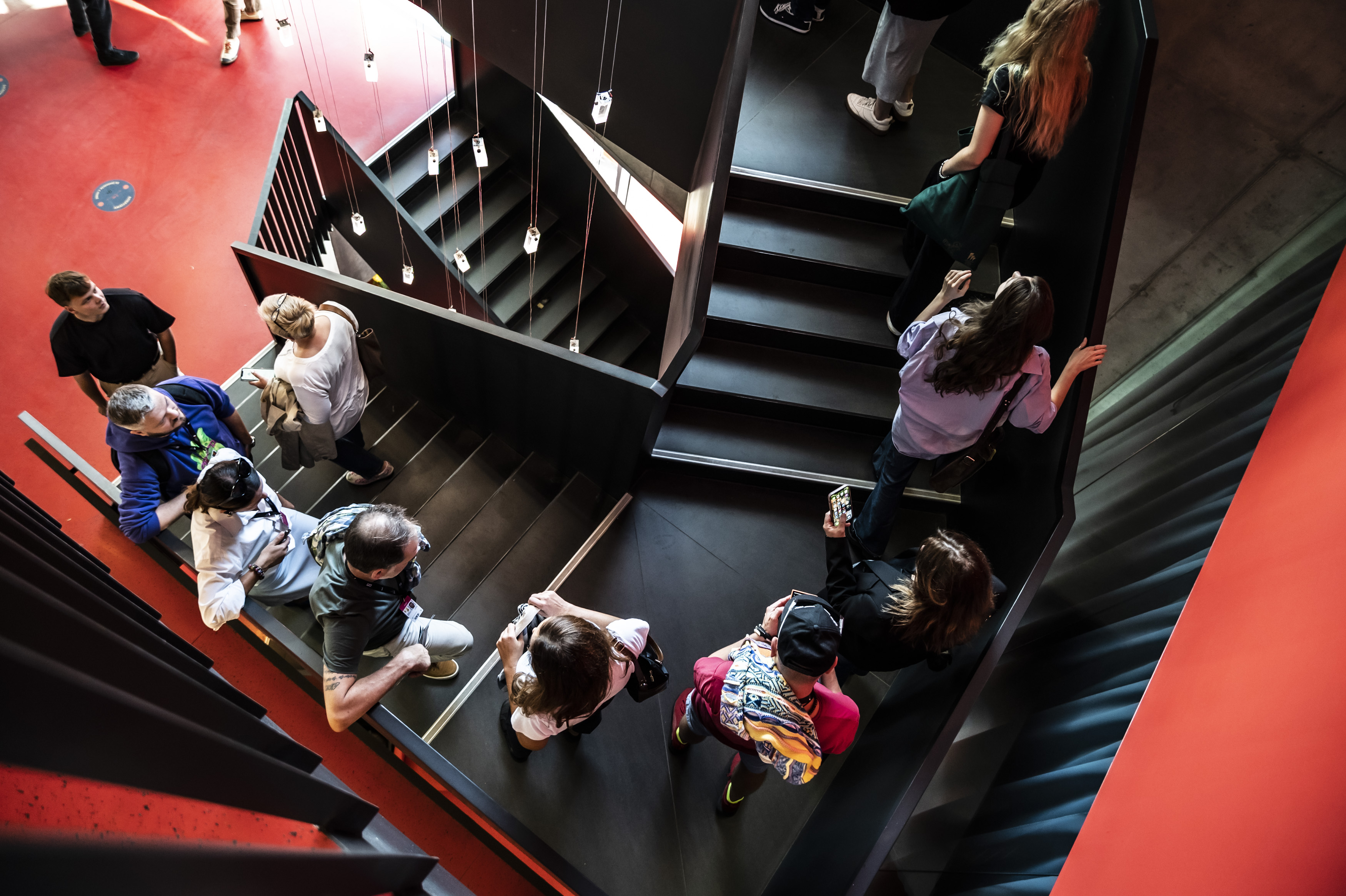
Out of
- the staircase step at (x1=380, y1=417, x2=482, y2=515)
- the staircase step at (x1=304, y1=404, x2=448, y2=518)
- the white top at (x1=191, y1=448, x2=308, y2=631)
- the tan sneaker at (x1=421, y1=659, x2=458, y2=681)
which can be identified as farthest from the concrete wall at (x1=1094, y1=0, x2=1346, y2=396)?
the white top at (x1=191, y1=448, x2=308, y2=631)

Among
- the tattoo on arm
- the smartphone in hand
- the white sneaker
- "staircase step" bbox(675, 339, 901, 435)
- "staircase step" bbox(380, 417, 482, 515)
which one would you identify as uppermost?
the white sneaker

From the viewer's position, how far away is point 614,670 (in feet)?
9.12

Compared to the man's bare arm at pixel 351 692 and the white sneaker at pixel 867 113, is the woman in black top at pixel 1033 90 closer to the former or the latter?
the white sneaker at pixel 867 113

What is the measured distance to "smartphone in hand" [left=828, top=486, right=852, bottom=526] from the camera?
10.6ft

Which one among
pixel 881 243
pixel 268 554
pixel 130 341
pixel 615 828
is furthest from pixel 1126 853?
pixel 130 341

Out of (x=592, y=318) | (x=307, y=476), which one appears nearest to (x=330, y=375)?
(x=307, y=476)

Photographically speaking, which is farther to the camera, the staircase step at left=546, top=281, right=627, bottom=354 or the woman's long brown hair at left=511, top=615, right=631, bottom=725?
the staircase step at left=546, top=281, right=627, bottom=354

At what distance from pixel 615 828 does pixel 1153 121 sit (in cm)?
463

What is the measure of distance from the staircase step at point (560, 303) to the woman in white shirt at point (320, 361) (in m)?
3.28

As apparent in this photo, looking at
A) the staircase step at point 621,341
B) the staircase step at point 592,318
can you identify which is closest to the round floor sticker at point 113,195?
the staircase step at point 592,318

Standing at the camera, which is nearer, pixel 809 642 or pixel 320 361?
pixel 809 642

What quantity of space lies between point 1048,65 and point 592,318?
4955 millimetres

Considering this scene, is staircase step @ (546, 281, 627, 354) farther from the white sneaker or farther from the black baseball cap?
the black baseball cap

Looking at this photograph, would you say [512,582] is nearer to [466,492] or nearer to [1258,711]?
[466,492]
